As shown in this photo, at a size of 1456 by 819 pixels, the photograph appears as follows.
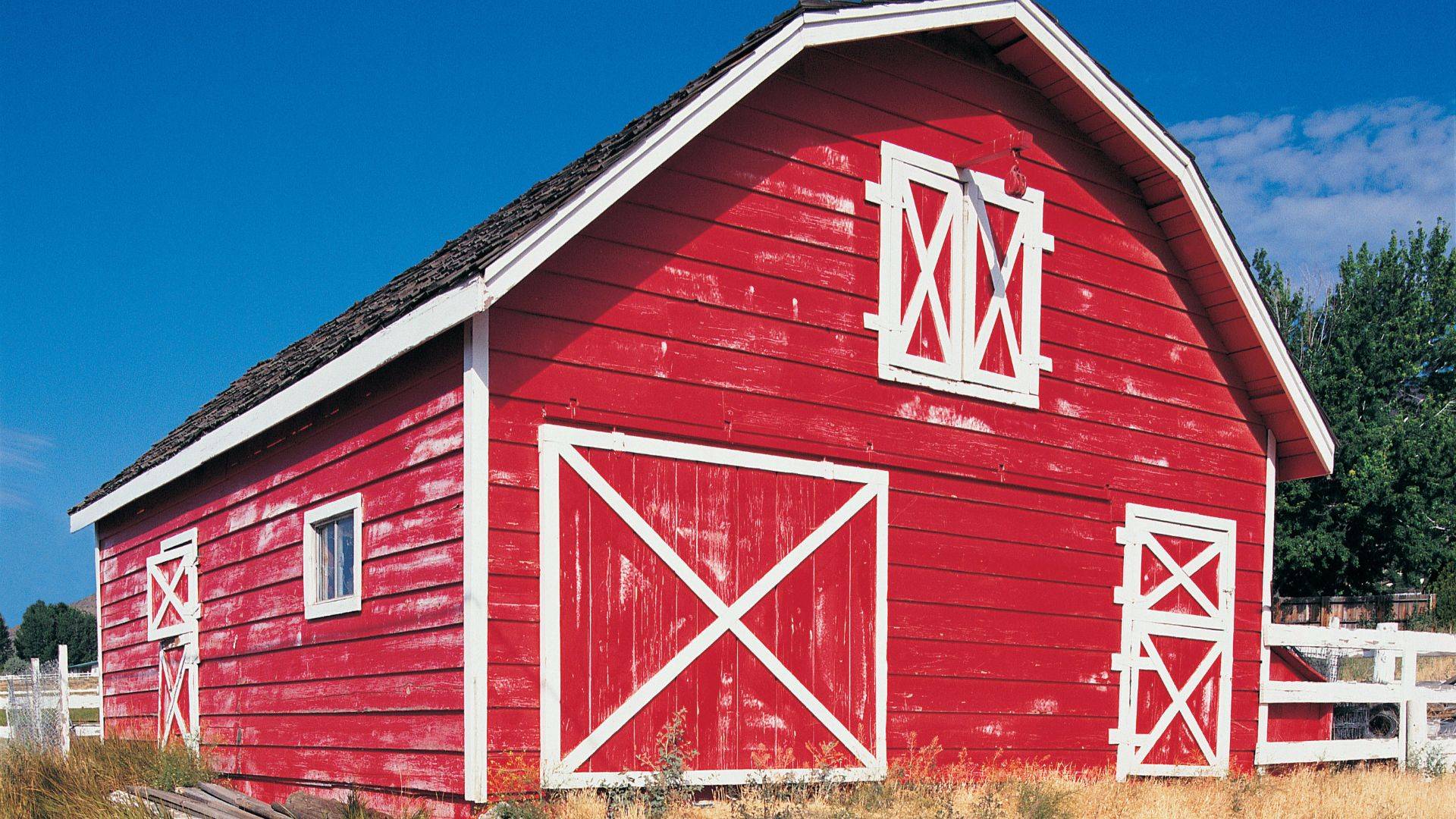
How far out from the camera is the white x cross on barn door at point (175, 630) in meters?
12.5

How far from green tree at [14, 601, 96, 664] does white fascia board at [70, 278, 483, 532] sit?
208 feet

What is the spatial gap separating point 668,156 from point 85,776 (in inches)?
303

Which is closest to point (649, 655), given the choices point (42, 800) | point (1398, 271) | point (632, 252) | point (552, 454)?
point (552, 454)

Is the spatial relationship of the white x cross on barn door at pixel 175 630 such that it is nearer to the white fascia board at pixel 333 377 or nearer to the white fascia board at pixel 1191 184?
the white fascia board at pixel 333 377

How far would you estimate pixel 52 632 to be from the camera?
6919cm

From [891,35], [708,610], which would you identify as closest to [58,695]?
[708,610]

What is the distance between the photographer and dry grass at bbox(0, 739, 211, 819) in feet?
34.2

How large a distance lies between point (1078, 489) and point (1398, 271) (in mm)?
35777

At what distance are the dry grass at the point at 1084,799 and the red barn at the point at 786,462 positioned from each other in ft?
0.92

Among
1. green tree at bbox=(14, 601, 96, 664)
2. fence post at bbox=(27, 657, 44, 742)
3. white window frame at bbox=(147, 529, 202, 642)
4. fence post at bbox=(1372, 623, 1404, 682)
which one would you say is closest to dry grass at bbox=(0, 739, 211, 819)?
white window frame at bbox=(147, 529, 202, 642)

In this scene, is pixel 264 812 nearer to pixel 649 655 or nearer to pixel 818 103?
pixel 649 655

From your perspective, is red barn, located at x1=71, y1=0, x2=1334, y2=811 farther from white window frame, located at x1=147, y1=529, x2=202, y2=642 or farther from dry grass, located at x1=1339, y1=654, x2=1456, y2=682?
dry grass, located at x1=1339, y1=654, x2=1456, y2=682

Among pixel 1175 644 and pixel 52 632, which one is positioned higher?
pixel 52 632

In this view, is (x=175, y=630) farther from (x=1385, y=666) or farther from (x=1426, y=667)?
(x=1426, y=667)
